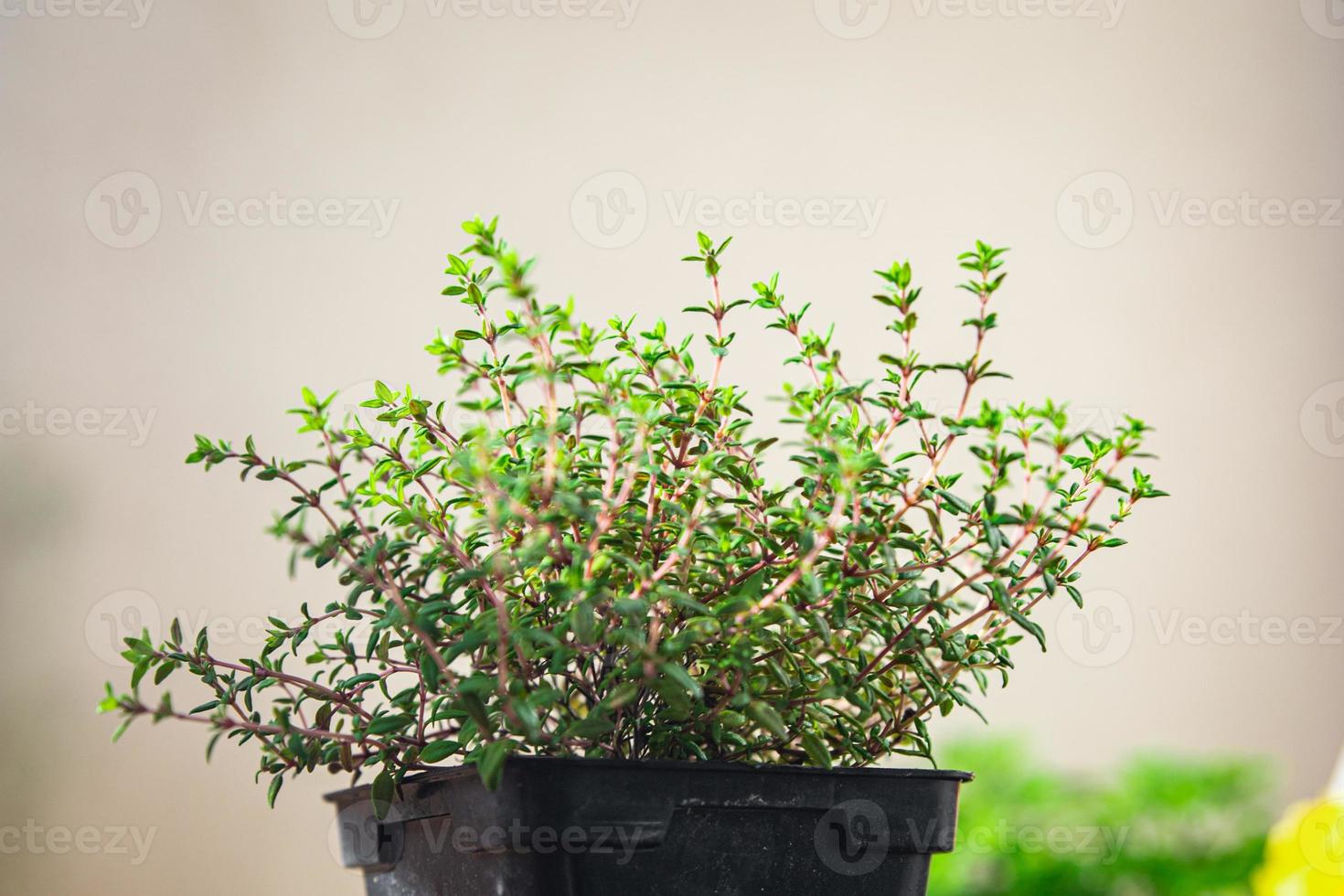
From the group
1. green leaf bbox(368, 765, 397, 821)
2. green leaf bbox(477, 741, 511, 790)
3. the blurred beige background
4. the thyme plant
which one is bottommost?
green leaf bbox(368, 765, 397, 821)

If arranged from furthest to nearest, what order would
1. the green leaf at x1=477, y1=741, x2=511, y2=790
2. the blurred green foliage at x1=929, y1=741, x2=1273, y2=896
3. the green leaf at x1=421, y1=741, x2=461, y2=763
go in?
the blurred green foliage at x1=929, y1=741, x2=1273, y2=896
the green leaf at x1=421, y1=741, x2=461, y2=763
the green leaf at x1=477, y1=741, x2=511, y2=790

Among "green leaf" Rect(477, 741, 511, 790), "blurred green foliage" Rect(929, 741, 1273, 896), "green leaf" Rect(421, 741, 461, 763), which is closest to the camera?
"green leaf" Rect(477, 741, 511, 790)

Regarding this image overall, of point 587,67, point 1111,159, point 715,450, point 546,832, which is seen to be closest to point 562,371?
point 715,450

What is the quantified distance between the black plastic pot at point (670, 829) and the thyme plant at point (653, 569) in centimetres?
3

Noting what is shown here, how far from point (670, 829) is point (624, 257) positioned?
7.70ft

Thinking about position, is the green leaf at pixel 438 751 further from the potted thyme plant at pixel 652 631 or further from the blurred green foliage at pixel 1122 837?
the blurred green foliage at pixel 1122 837

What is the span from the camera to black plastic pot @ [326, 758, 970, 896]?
67 centimetres

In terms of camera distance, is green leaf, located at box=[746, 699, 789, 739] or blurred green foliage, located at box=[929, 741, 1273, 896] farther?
blurred green foliage, located at box=[929, 741, 1273, 896]

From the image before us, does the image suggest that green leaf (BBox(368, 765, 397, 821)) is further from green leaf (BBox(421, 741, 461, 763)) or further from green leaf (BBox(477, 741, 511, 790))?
green leaf (BBox(477, 741, 511, 790))

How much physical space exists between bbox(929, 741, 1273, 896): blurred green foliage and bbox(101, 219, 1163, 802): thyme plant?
1605 mm

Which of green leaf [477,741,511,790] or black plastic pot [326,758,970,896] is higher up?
green leaf [477,741,511,790]

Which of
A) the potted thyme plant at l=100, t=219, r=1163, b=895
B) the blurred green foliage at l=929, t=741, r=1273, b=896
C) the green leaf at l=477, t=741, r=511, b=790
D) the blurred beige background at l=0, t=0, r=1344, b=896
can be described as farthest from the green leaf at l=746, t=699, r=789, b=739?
the blurred beige background at l=0, t=0, r=1344, b=896

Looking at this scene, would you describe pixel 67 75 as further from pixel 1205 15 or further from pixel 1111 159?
pixel 1205 15

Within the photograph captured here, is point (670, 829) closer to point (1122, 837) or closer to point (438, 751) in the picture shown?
point (438, 751)
